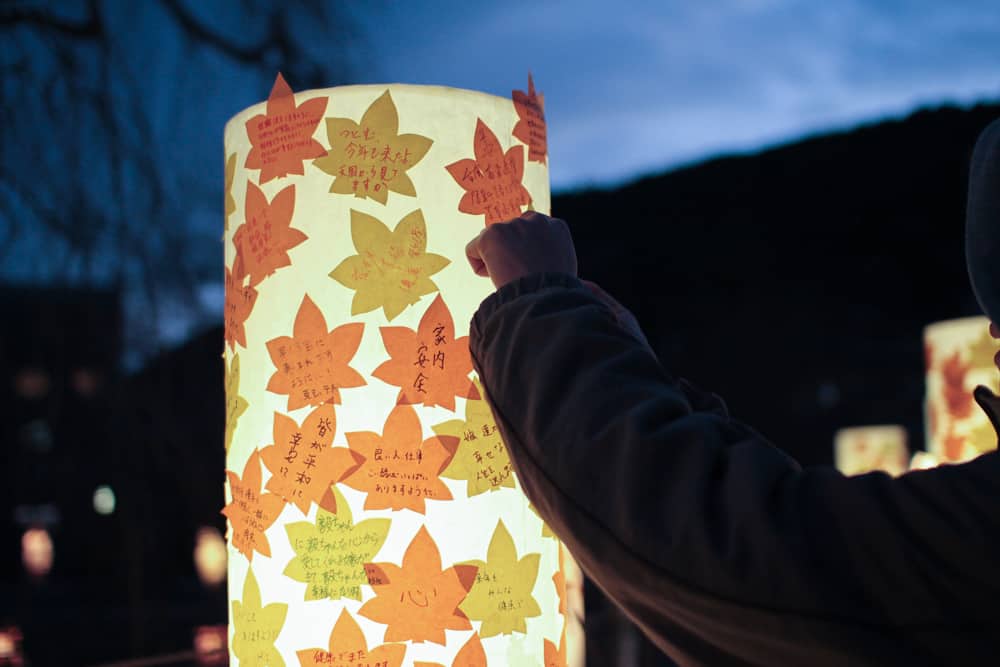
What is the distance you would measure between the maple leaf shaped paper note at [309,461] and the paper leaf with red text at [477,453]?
4.0 inches

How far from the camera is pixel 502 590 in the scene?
95 centimetres

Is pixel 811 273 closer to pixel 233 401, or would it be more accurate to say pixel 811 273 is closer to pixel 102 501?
pixel 102 501

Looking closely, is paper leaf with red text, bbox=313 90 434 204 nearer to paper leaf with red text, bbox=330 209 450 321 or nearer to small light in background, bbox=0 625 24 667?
paper leaf with red text, bbox=330 209 450 321

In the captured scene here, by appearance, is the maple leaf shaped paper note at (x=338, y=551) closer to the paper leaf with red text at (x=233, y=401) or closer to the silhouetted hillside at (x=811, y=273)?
the paper leaf with red text at (x=233, y=401)

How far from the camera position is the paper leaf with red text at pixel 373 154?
3.15 feet

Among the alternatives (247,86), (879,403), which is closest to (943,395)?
(247,86)

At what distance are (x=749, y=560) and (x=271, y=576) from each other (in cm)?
59

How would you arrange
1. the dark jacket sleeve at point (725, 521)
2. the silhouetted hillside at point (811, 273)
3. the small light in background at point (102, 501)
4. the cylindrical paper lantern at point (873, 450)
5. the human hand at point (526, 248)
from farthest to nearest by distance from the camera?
the small light in background at point (102, 501), the silhouetted hillside at point (811, 273), the cylindrical paper lantern at point (873, 450), the human hand at point (526, 248), the dark jacket sleeve at point (725, 521)

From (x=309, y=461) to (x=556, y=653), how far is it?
347 millimetres

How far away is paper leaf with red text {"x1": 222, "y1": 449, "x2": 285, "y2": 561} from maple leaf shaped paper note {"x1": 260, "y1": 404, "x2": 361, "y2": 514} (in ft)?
0.07

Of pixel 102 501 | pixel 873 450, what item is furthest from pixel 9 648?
pixel 102 501

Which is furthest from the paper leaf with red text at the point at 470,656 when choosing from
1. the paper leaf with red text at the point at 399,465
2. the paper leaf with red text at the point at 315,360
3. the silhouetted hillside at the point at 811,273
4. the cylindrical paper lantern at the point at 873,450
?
the silhouetted hillside at the point at 811,273

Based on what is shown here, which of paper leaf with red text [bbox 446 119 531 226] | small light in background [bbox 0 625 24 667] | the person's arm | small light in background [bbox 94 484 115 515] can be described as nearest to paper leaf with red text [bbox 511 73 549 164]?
paper leaf with red text [bbox 446 119 531 226]

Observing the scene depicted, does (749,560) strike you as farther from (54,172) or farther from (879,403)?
(879,403)
